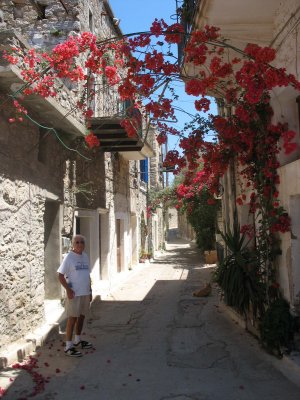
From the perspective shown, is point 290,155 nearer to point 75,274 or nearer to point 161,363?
point 161,363

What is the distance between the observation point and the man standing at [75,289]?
5.48 metres

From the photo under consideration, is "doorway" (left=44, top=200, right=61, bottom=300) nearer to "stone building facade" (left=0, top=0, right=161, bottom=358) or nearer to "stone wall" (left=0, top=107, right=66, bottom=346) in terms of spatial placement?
"stone building facade" (left=0, top=0, right=161, bottom=358)

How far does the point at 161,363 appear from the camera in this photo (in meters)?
4.99

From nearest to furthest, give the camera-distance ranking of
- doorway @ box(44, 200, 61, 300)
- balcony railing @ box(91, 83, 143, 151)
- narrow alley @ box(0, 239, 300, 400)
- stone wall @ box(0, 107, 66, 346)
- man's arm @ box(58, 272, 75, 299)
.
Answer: narrow alley @ box(0, 239, 300, 400), stone wall @ box(0, 107, 66, 346), man's arm @ box(58, 272, 75, 299), doorway @ box(44, 200, 61, 300), balcony railing @ box(91, 83, 143, 151)

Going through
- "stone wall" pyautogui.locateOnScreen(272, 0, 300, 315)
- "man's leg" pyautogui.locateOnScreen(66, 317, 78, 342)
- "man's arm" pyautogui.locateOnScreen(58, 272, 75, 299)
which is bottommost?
"man's leg" pyautogui.locateOnScreen(66, 317, 78, 342)

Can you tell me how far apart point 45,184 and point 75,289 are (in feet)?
6.81

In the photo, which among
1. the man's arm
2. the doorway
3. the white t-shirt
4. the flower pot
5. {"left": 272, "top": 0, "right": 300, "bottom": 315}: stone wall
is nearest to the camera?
{"left": 272, "top": 0, "right": 300, "bottom": 315}: stone wall

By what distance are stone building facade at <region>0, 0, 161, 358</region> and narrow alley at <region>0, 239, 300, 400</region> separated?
886 mm

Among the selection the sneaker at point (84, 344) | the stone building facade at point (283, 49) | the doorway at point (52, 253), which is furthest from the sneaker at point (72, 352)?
the stone building facade at point (283, 49)

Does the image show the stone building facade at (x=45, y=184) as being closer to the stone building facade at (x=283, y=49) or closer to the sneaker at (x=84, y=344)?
the sneaker at (x=84, y=344)

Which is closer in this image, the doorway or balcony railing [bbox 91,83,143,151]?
the doorway

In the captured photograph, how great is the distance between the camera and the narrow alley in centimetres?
406

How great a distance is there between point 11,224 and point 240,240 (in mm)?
3292

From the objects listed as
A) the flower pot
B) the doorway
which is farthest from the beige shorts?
the flower pot
